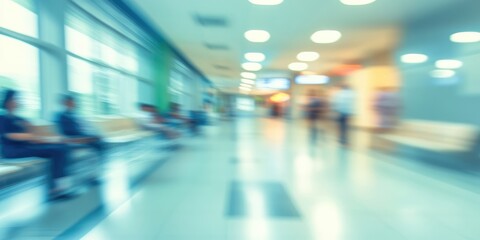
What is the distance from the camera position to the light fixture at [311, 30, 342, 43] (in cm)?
791

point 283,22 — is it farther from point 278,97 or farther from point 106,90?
point 278,97

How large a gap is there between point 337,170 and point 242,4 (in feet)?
11.6

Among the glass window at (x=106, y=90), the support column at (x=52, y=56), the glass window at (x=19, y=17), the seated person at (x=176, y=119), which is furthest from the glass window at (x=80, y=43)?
the seated person at (x=176, y=119)

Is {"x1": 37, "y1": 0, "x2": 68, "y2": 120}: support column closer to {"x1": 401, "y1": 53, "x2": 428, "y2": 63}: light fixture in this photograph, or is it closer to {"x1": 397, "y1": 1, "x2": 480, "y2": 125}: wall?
{"x1": 397, "y1": 1, "x2": 480, "y2": 125}: wall

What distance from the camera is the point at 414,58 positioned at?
6.63 metres

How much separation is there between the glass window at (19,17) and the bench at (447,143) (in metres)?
6.02

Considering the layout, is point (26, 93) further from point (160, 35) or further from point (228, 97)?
point (228, 97)

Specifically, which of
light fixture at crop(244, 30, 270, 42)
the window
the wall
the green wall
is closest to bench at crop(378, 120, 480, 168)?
the wall

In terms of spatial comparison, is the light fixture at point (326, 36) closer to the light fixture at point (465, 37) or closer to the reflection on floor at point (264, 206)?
the light fixture at point (465, 37)

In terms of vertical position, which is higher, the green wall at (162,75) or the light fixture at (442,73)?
the green wall at (162,75)

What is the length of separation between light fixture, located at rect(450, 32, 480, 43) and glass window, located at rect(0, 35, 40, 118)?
6.38 m

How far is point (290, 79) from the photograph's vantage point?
1853cm

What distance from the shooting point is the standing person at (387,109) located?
8047 millimetres

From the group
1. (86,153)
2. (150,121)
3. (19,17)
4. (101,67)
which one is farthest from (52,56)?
(150,121)
